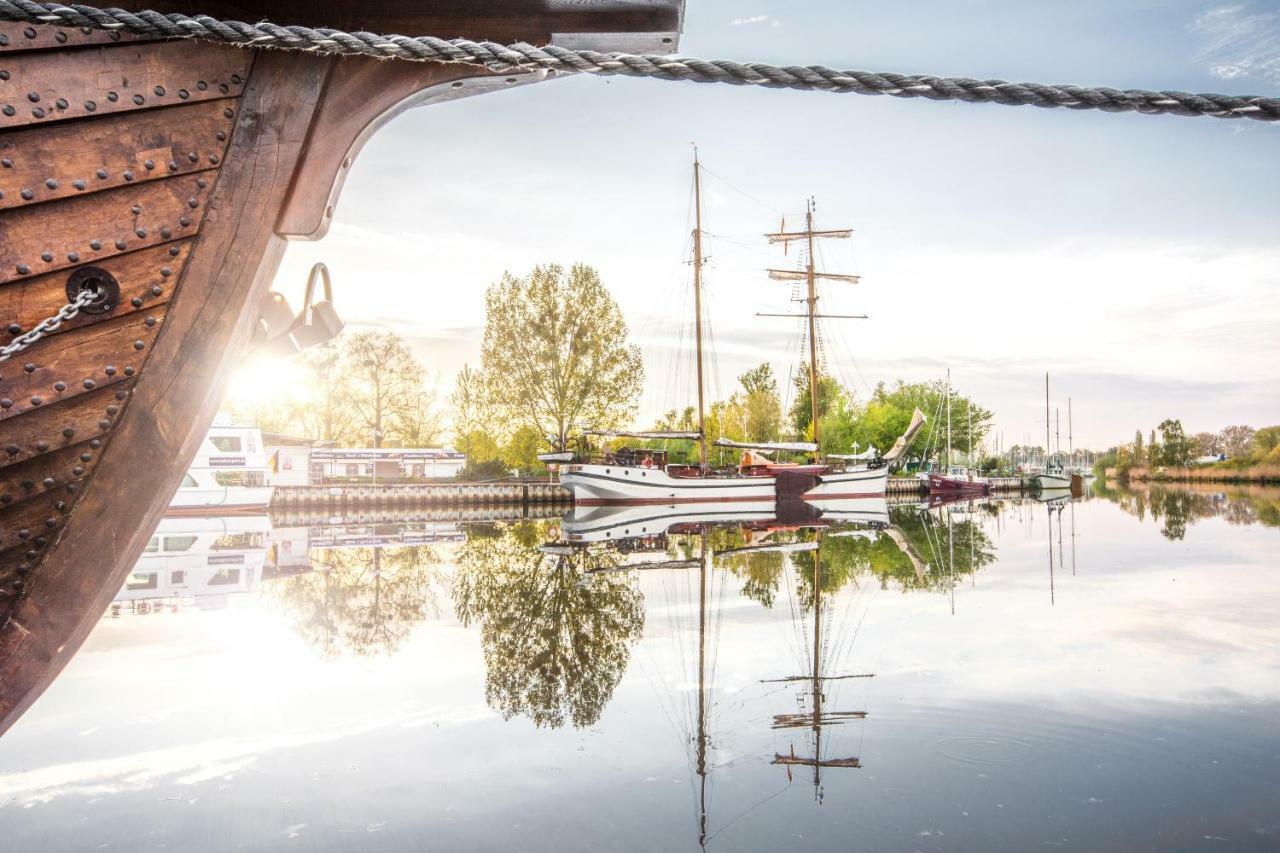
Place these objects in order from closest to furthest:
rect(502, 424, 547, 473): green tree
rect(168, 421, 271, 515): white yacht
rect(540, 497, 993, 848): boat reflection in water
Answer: rect(540, 497, 993, 848): boat reflection in water < rect(168, 421, 271, 515): white yacht < rect(502, 424, 547, 473): green tree

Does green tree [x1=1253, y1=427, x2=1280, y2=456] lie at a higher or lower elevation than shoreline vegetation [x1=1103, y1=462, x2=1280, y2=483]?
higher

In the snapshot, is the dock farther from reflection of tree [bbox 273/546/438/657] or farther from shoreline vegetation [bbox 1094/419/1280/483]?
shoreline vegetation [bbox 1094/419/1280/483]

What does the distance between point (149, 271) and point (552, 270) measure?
120 feet

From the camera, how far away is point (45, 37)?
222 cm

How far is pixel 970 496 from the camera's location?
51.1m

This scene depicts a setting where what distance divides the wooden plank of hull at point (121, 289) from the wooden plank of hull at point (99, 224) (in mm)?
28

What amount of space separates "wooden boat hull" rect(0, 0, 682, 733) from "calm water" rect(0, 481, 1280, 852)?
6.21 ft

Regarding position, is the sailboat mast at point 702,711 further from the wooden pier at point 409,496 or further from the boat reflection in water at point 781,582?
the wooden pier at point 409,496

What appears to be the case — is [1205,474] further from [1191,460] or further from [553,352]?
[553,352]

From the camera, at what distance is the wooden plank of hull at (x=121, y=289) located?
2.28 m

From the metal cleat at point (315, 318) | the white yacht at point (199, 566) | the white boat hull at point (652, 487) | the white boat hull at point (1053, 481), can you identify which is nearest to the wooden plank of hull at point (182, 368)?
the metal cleat at point (315, 318)

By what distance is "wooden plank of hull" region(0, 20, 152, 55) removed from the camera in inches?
86.3

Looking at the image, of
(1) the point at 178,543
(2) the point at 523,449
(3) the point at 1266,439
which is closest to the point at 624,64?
(1) the point at 178,543

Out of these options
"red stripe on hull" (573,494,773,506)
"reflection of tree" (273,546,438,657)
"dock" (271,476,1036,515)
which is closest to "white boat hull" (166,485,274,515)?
"dock" (271,476,1036,515)
